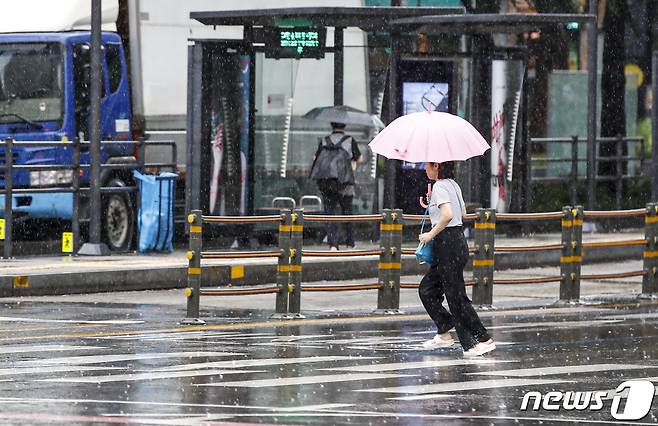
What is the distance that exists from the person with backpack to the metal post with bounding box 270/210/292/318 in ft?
20.2

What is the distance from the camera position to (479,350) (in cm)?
1476

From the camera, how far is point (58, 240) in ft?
87.9

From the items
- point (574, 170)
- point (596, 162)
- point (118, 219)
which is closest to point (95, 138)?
point (118, 219)

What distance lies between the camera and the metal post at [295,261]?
60.5 feet

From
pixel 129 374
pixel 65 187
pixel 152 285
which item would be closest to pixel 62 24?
pixel 65 187

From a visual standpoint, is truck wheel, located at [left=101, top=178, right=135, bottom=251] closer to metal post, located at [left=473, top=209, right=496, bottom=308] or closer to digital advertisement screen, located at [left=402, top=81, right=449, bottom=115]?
digital advertisement screen, located at [left=402, top=81, right=449, bottom=115]

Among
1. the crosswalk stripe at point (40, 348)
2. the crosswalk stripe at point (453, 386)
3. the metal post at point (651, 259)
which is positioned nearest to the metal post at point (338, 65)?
the metal post at point (651, 259)

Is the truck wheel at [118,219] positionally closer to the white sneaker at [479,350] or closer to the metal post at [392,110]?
the metal post at [392,110]

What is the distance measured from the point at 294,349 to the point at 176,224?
40.8 feet

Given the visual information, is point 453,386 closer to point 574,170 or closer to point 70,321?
point 70,321

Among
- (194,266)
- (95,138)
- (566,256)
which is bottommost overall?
(566,256)

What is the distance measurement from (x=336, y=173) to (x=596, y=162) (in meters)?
8.66

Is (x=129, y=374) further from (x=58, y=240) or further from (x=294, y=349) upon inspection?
(x=58, y=240)

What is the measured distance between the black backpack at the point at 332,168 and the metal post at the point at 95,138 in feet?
9.95
